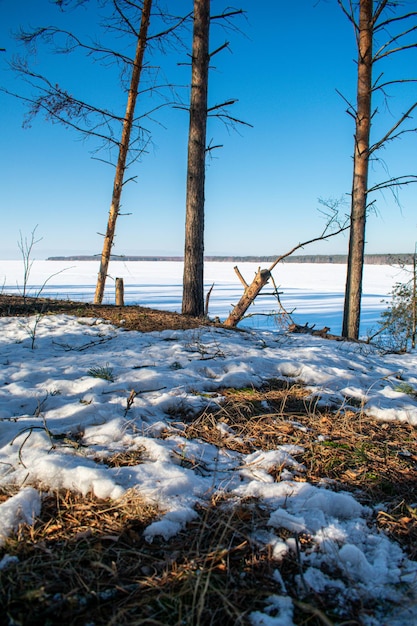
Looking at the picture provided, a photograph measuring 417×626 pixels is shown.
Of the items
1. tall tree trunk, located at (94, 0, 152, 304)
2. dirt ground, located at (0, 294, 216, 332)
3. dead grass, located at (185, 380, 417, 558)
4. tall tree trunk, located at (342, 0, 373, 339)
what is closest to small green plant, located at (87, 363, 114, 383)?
dead grass, located at (185, 380, 417, 558)

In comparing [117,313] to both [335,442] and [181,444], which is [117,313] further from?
[335,442]

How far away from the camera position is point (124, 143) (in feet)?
31.9

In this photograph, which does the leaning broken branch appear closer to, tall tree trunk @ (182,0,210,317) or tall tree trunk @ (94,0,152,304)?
tall tree trunk @ (182,0,210,317)

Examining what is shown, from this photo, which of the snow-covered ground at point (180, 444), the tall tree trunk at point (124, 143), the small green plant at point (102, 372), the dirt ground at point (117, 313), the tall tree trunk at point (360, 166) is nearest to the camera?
the snow-covered ground at point (180, 444)

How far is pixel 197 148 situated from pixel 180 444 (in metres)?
6.22

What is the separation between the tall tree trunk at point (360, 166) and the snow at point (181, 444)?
11.0 ft

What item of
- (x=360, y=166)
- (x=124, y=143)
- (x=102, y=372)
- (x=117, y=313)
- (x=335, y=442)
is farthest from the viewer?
(x=124, y=143)

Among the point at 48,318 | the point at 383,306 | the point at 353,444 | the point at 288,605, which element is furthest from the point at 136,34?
the point at 383,306

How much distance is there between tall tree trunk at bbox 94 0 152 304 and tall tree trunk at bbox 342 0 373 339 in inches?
195

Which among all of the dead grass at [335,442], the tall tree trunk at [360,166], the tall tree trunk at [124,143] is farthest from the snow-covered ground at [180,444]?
the tall tree trunk at [124,143]

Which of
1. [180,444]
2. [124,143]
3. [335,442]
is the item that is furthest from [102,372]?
[124,143]

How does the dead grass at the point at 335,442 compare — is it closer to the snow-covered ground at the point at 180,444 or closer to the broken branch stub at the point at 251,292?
the snow-covered ground at the point at 180,444

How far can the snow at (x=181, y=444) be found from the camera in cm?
140

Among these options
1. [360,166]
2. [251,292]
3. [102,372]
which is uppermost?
[360,166]
